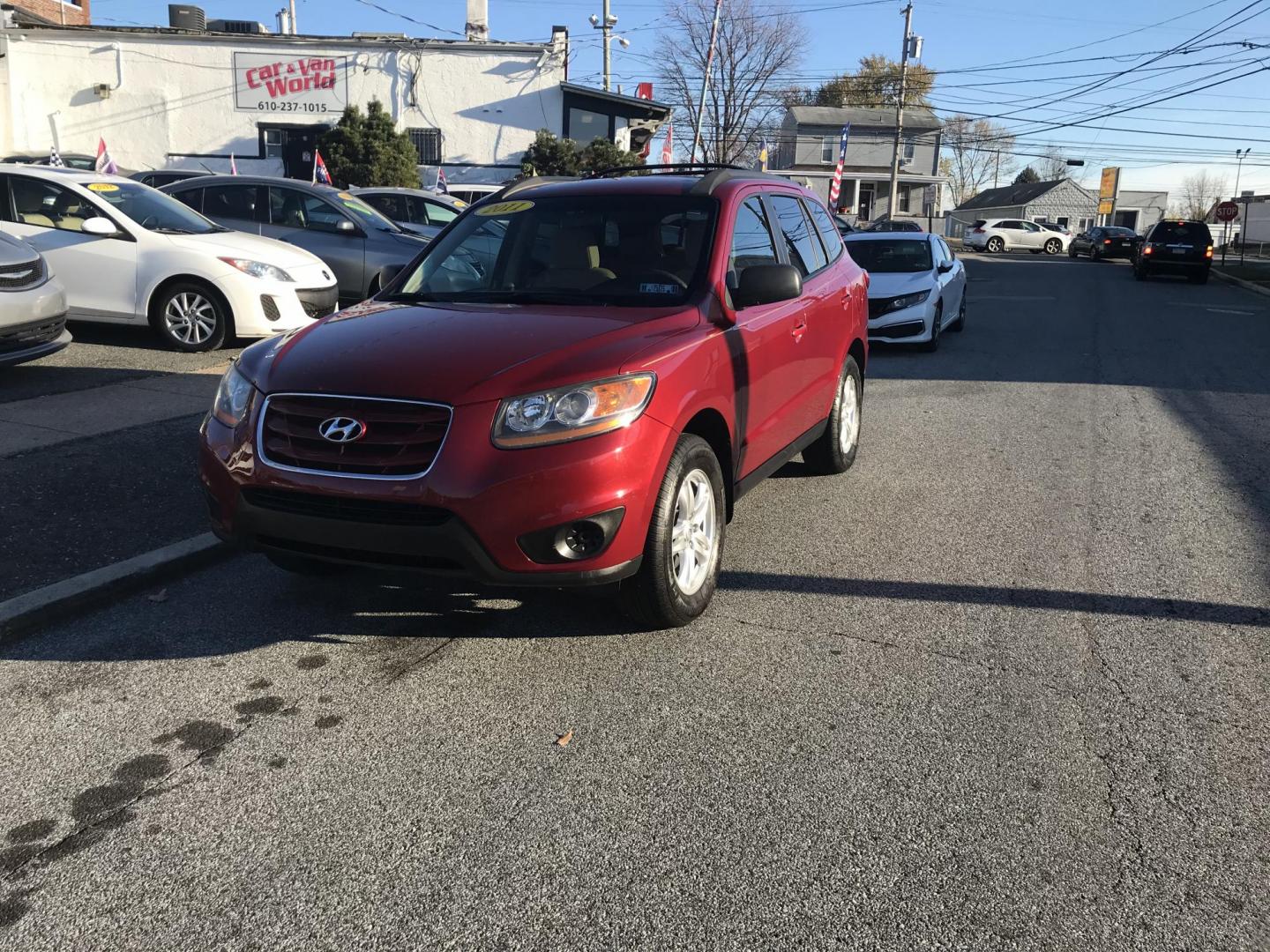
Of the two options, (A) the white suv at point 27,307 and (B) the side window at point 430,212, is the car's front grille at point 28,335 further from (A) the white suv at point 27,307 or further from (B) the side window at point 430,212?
(B) the side window at point 430,212

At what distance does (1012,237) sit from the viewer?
5056cm

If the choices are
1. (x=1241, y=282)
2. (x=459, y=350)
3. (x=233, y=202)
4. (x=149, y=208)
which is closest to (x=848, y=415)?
(x=459, y=350)

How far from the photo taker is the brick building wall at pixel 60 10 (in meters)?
41.1

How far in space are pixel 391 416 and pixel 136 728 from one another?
1.35 m

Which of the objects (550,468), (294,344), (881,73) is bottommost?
(550,468)

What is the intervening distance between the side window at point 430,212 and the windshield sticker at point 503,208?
443 inches

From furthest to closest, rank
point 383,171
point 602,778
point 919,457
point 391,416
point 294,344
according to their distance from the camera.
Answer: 1. point 383,171
2. point 919,457
3. point 294,344
4. point 391,416
5. point 602,778

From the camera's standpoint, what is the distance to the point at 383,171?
27.2 m

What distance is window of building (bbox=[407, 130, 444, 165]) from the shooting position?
31344 mm

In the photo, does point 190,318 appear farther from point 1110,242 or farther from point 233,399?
point 1110,242

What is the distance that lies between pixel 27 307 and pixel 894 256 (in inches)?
394

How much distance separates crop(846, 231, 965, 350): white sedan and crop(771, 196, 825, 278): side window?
5.88 m

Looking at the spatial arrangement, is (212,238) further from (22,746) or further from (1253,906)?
(1253,906)

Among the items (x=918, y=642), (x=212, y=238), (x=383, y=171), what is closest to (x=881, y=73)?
(x=383, y=171)
